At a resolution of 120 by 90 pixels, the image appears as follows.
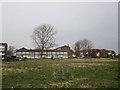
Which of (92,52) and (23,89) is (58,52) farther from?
(23,89)

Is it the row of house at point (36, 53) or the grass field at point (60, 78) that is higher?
the grass field at point (60, 78)

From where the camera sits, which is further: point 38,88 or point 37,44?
point 37,44

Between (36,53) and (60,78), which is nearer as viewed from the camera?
(60,78)

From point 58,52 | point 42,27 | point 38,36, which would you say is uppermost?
→ point 42,27

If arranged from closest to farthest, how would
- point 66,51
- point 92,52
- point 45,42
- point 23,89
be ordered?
point 23,89
point 45,42
point 92,52
point 66,51

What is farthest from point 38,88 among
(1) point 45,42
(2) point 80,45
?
(2) point 80,45

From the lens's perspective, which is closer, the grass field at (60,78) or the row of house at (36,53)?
the grass field at (60,78)

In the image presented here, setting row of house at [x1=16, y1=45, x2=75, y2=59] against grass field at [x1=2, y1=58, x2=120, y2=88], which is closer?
grass field at [x1=2, y1=58, x2=120, y2=88]

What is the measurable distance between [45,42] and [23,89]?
57739 millimetres

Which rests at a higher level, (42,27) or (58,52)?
(42,27)

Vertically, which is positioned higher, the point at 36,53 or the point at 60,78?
Answer: the point at 60,78

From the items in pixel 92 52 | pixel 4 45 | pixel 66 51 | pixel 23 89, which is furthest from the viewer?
pixel 66 51

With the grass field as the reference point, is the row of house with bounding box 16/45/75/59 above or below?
below

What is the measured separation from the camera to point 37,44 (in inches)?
2603
